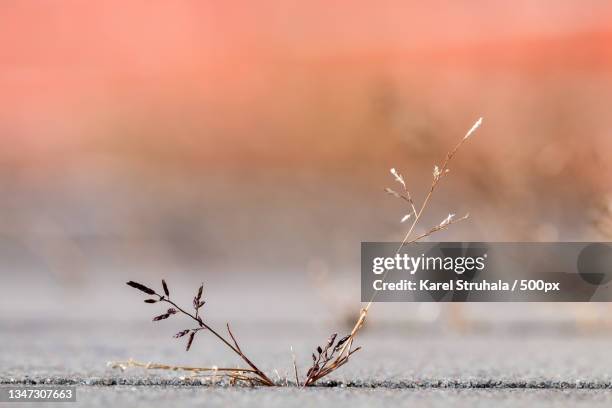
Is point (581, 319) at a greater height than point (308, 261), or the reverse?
point (308, 261)

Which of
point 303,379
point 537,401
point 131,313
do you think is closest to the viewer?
point 537,401

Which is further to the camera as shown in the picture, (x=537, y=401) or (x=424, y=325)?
(x=424, y=325)

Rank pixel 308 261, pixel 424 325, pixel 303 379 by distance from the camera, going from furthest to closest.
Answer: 1. pixel 308 261
2. pixel 424 325
3. pixel 303 379

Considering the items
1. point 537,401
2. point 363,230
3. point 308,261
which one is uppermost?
point 363,230

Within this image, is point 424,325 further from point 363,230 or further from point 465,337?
point 363,230

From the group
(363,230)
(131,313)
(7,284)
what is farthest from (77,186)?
(131,313)

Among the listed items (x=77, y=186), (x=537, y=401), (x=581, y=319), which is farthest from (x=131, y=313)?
(x=77, y=186)
